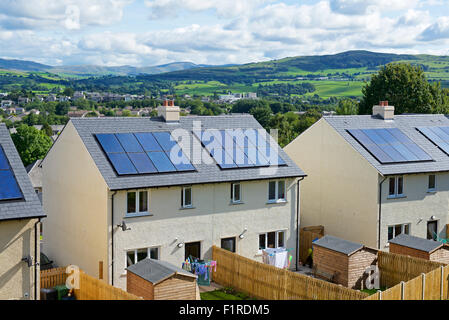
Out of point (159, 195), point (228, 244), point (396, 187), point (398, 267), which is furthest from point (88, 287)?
point (396, 187)

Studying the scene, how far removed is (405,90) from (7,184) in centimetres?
5318

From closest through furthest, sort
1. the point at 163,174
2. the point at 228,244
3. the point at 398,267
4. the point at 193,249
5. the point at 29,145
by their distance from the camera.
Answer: the point at 163,174, the point at 398,267, the point at 193,249, the point at 228,244, the point at 29,145

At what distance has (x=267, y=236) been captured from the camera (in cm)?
3030

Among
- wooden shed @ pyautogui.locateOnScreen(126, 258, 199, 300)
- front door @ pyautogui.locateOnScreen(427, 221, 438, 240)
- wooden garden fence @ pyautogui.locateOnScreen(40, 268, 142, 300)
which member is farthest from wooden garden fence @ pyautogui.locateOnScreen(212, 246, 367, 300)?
front door @ pyautogui.locateOnScreen(427, 221, 438, 240)

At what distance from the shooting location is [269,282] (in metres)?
24.4

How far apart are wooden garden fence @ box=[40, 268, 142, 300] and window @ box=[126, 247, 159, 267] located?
2.56 m

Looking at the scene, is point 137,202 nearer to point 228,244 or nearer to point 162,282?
point 162,282

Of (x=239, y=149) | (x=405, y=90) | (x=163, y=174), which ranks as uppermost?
(x=405, y=90)

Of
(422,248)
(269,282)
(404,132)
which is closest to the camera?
(269,282)

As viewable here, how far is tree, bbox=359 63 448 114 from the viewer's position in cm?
6331

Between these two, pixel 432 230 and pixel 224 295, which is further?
pixel 432 230

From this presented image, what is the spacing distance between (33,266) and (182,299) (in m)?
6.13

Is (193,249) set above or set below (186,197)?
below
